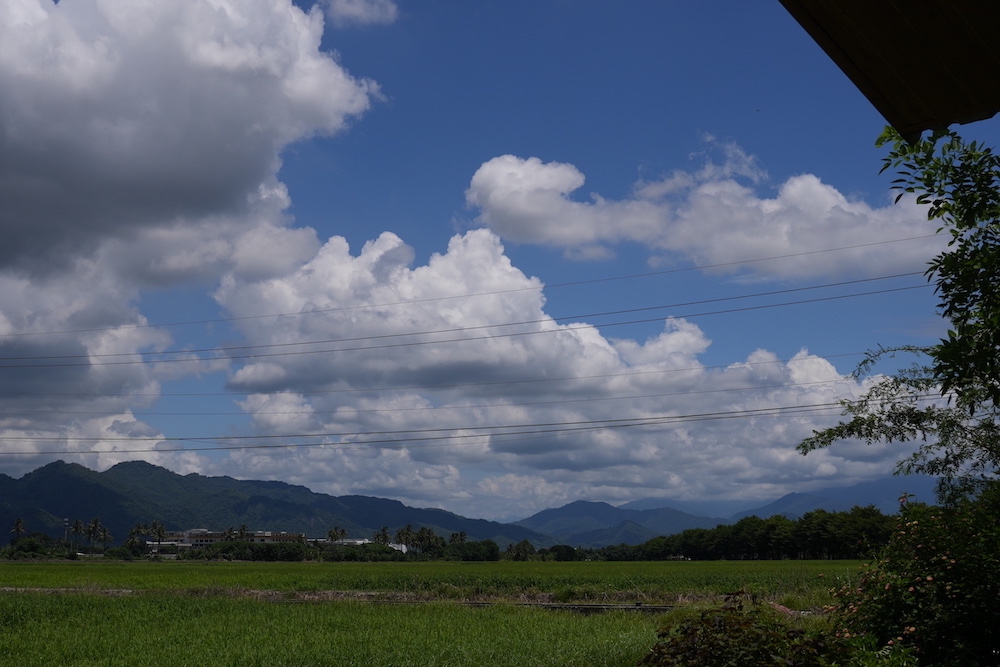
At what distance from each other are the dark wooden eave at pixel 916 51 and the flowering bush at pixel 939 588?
16.4ft

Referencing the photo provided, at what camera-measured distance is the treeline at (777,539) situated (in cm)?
8756

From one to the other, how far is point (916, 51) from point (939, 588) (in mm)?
6526

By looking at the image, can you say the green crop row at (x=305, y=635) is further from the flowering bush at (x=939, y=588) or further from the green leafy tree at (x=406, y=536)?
the green leafy tree at (x=406, y=536)

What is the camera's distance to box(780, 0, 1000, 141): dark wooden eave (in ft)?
12.3

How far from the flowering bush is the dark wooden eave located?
4986mm

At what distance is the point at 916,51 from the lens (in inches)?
157

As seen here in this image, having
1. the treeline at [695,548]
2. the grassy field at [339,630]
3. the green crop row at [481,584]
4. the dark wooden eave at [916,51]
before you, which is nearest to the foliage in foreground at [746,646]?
the grassy field at [339,630]

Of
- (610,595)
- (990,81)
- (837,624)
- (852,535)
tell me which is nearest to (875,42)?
(990,81)

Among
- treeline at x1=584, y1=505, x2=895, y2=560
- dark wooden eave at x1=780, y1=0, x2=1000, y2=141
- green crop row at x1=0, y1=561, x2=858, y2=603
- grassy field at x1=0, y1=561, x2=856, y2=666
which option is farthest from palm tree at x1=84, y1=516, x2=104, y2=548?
dark wooden eave at x1=780, y1=0, x2=1000, y2=141

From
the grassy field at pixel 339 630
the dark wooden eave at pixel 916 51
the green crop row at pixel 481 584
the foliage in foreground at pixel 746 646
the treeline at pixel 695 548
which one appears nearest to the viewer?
the dark wooden eave at pixel 916 51

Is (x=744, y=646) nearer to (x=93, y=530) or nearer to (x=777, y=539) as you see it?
(x=777, y=539)

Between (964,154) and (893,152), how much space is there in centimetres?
52

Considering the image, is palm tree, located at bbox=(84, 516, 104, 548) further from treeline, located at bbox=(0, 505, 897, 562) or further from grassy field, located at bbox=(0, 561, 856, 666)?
grassy field, located at bbox=(0, 561, 856, 666)

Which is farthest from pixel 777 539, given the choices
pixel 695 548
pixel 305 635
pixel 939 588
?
pixel 939 588
